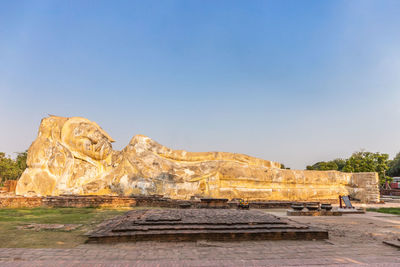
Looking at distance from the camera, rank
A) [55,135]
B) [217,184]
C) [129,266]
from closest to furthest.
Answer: [129,266]
[217,184]
[55,135]

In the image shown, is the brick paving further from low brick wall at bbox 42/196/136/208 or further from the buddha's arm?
the buddha's arm

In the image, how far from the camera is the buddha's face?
55.6 ft

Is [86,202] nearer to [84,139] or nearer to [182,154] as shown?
[84,139]

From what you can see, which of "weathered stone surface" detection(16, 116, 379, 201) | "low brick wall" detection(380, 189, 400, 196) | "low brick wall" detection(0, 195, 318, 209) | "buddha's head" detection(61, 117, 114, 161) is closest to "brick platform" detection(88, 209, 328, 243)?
"low brick wall" detection(0, 195, 318, 209)

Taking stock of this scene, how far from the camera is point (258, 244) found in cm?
509

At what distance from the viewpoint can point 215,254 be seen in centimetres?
432

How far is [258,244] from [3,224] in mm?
6560

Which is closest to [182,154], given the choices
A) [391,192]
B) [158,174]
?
[158,174]

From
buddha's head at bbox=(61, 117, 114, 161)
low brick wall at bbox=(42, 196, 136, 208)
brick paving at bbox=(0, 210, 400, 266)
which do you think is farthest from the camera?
buddha's head at bbox=(61, 117, 114, 161)

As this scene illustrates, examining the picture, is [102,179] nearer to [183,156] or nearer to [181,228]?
[183,156]

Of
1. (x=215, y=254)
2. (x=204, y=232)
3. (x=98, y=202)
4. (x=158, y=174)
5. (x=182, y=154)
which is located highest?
(x=182, y=154)

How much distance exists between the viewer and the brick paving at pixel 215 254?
3680 millimetres

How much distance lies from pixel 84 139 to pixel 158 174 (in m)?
5.77

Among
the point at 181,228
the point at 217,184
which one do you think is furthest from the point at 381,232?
the point at 217,184
